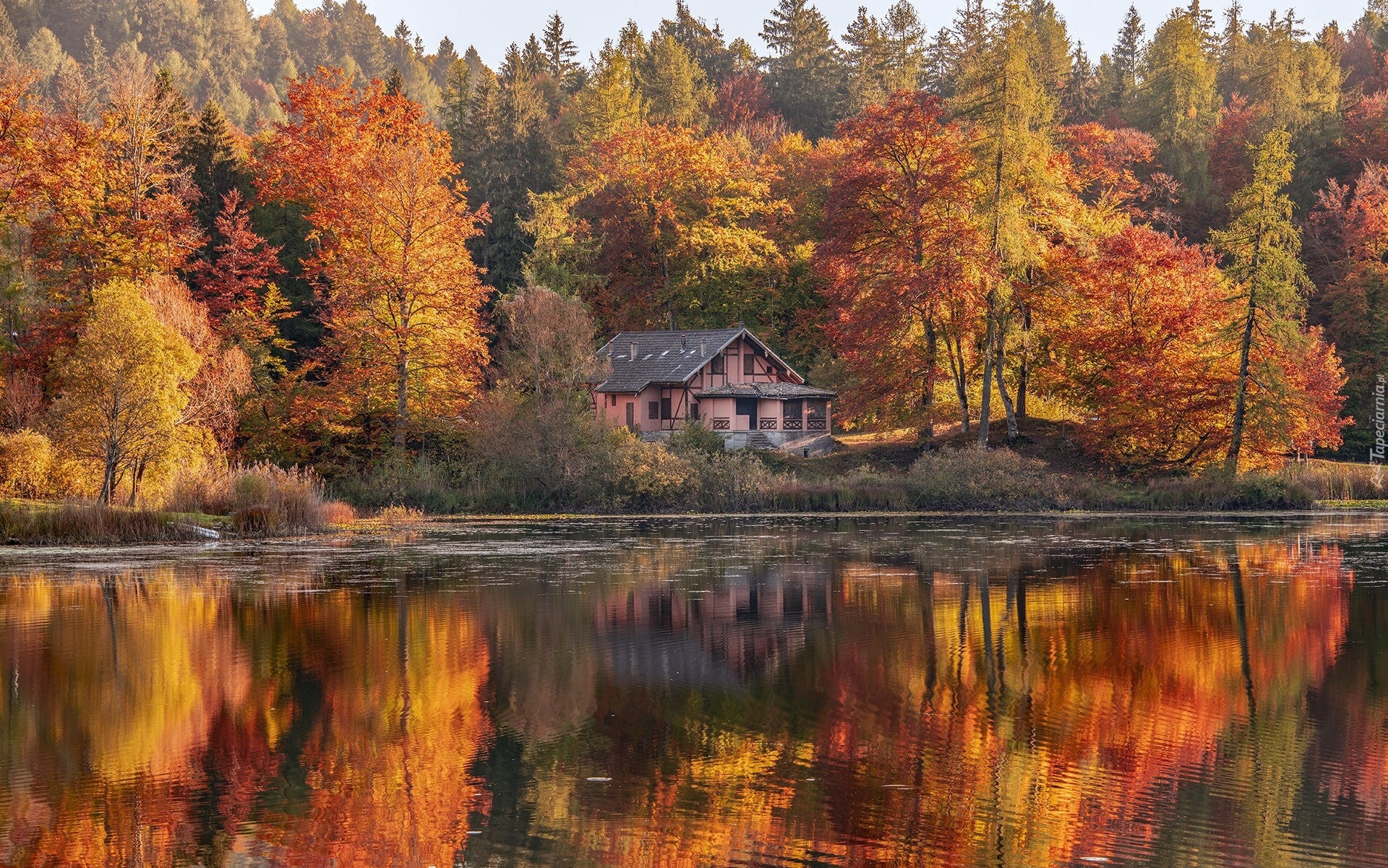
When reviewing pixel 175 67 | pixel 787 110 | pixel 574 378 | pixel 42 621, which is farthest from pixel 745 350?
pixel 175 67

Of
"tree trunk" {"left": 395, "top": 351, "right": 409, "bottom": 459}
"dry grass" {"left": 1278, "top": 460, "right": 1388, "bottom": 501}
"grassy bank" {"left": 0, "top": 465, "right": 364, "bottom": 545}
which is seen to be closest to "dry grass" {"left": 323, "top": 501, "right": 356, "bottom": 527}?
"grassy bank" {"left": 0, "top": 465, "right": 364, "bottom": 545}

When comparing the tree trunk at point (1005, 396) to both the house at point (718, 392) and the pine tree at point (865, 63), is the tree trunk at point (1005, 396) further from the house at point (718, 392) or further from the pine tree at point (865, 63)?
the pine tree at point (865, 63)

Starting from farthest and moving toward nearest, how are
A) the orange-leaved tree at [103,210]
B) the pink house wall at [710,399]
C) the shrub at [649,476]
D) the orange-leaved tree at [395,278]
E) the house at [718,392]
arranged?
the pink house wall at [710,399], the house at [718,392], the orange-leaved tree at [395,278], the orange-leaved tree at [103,210], the shrub at [649,476]

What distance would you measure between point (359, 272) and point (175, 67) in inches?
3750

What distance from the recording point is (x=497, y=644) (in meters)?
21.8

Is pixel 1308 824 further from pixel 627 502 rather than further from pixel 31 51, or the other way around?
pixel 31 51

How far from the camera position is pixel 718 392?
66.2m

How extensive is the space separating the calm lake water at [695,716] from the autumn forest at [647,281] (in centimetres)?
1938

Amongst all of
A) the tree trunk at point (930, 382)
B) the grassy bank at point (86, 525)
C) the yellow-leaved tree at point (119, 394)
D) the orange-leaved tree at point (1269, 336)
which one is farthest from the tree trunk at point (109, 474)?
the orange-leaved tree at point (1269, 336)

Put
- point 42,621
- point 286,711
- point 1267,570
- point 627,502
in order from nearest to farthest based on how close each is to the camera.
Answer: point 286,711 → point 42,621 → point 1267,570 → point 627,502

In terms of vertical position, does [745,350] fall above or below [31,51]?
below

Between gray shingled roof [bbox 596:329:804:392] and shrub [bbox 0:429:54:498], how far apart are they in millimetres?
28679

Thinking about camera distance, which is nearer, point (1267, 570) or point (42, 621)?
point (42, 621)

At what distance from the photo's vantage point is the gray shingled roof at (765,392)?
6606cm
